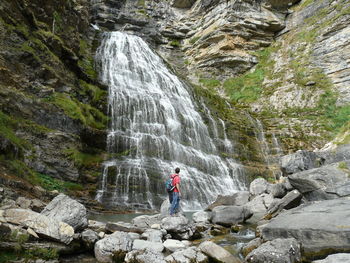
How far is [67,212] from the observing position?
21.6ft

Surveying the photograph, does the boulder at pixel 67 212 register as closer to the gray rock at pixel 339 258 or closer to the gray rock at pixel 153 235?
the gray rock at pixel 153 235

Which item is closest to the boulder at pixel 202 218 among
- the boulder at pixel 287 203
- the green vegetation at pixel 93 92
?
the boulder at pixel 287 203

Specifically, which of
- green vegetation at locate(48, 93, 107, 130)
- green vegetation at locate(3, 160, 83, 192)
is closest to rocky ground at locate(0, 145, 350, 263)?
green vegetation at locate(3, 160, 83, 192)

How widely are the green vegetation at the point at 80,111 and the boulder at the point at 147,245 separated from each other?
990cm

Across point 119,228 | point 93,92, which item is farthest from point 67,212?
point 93,92

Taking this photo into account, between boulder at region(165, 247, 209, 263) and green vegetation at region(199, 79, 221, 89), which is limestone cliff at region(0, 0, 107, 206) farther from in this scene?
green vegetation at region(199, 79, 221, 89)

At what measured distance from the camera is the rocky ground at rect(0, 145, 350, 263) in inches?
197

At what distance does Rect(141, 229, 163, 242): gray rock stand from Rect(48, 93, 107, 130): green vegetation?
941 cm

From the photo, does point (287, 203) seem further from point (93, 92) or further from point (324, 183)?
point (93, 92)

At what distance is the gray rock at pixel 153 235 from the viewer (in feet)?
22.3

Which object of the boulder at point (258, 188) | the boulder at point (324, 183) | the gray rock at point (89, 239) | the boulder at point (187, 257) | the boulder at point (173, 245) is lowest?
the boulder at point (187, 257)

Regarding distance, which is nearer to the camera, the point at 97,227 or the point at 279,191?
the point at 97,227

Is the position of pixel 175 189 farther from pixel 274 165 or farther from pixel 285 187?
pixel 274 165

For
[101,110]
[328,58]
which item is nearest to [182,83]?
[101,110]
